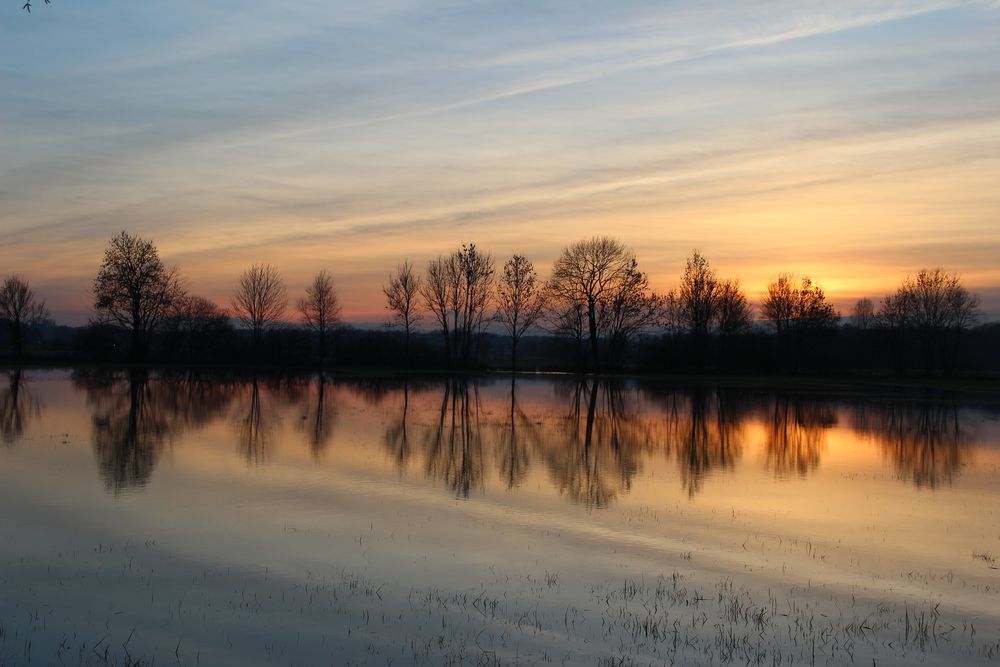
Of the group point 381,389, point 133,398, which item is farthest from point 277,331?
point 133,398

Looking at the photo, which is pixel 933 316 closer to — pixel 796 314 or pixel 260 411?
pixel 796 314

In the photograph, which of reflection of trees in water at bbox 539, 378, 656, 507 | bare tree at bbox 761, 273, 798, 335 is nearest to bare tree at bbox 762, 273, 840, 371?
bare tree at bbox 761, 273, 798, 335

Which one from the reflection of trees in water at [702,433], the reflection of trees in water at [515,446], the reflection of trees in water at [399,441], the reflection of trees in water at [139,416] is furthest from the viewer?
the reflection of trees in water at [702,433]

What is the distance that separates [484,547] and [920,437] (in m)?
20.2

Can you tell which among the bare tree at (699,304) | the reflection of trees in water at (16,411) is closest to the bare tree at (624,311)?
the bare tree at (699,304)

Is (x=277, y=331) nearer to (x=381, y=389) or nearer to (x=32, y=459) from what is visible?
(x=381, y=389)

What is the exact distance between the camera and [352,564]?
10.1 metres

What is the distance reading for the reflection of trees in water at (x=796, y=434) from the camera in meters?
20.2

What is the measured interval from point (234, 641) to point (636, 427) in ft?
69.3

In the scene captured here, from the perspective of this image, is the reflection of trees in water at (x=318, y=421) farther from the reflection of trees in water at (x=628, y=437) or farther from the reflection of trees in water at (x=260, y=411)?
the reflection of trees in water at (x=628, y=437)

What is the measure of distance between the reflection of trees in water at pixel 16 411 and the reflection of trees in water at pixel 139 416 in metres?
1.74

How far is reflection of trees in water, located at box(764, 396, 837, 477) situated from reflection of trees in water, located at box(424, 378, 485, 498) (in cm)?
685

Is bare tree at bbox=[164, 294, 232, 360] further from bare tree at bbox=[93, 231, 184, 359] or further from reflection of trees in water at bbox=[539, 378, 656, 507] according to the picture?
reflection of trees in water at bbox=[539, 378, 656, 507]

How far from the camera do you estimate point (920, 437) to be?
26406mm
